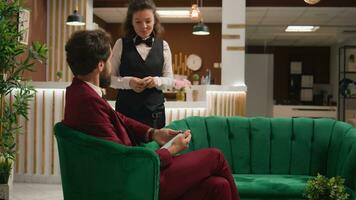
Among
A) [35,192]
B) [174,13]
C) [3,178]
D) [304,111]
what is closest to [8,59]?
[3,178]

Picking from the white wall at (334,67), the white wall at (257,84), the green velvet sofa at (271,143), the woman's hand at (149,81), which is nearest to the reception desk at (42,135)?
the green velvet sofa at (271,143)

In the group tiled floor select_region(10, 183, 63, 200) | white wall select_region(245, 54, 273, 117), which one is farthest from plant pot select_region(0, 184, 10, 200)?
white wall select_region(245, 54, 273, 117)

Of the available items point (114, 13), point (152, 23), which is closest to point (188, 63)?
point (114, 13)

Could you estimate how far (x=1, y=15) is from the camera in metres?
3.89

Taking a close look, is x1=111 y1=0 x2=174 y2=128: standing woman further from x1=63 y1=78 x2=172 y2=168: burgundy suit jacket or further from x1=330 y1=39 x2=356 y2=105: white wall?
x1=330 y1=39 x2=356 y2=105: white wall

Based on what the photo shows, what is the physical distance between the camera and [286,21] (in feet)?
34.4

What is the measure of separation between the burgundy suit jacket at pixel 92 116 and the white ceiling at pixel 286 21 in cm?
724

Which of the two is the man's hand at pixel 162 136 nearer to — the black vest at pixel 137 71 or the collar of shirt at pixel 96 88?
the black vest at pixel 137 71

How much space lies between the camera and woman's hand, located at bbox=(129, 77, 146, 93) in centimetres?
257

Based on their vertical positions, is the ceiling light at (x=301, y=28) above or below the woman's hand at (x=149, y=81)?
above

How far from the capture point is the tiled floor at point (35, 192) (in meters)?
4.67

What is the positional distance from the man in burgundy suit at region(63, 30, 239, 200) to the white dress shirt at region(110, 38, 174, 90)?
0.42 m

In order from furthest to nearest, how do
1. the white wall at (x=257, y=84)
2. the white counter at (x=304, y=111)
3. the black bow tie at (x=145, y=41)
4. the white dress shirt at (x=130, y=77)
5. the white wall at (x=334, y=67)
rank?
1. the white wall at (x=334, y=67)
2. the white counter at (x=304, y=111)
3. the white wall at (x=257, y=84)
4. the black bow tie at (x=145, y=41)
5. the white dress shirt at (x=130, y=77)

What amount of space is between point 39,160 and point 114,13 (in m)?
5.39
